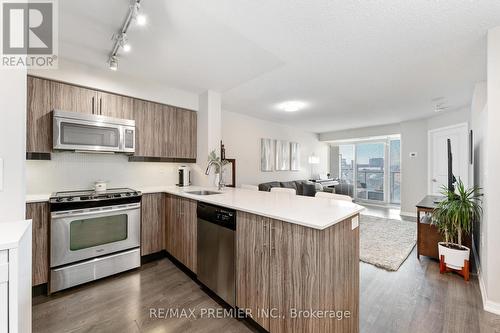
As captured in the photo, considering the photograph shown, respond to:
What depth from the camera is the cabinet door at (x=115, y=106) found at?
2762 mm

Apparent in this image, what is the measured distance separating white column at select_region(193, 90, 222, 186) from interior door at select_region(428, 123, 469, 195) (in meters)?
4.85

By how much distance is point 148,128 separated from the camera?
3154 mm

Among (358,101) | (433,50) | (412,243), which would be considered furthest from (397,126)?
(433,50)

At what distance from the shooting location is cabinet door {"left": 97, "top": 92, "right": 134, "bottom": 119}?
2.76m

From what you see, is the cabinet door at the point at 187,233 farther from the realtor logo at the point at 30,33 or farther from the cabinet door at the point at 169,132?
the realtor logo at the point at 30,33

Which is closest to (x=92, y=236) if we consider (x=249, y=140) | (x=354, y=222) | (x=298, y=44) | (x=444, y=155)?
(x=354, y=222)

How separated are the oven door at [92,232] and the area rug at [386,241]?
10.3 ft

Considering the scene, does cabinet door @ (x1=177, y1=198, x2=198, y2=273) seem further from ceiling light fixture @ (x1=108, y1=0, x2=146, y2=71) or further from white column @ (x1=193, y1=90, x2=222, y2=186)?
ceiling light fixture @ (x1=108, y1=0, x2=146, y2=71)

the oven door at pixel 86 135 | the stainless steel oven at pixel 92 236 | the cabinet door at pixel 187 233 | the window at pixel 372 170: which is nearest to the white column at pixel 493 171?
the cabinet door at pixel 187 233

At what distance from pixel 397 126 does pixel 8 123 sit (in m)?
7.48

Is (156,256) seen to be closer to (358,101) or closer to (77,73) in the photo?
(77,73)

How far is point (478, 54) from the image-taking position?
90.1 inches

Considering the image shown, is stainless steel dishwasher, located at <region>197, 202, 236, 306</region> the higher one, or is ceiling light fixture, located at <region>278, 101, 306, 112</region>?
ceiling light fixture, located at <region>278, 101, 306, 112</region>

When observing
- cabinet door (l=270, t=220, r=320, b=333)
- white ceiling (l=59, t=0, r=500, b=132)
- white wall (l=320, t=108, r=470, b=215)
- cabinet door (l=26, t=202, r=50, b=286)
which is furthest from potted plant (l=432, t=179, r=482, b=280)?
cabinet door (l=26, t=202, r=50, b=286)
